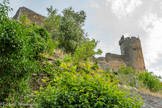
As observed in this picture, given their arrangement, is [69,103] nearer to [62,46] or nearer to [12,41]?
[12,41]

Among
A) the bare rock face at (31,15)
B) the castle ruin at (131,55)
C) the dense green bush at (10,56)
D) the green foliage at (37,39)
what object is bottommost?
the dense green bush at (10,56)

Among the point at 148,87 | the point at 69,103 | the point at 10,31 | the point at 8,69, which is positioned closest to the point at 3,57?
the point at 8,69

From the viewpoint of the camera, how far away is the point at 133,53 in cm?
2400

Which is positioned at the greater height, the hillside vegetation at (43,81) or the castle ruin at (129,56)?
the castle ruin at (129,56)

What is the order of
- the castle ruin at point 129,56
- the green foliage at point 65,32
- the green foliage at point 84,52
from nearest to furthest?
the green foliage at point 84,52, the green foliage at point 65,32, the castle ruin at point 129,56

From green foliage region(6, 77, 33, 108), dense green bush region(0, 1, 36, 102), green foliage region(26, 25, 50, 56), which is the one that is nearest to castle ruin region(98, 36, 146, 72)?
green foliage region(26, 25, 50, 56)

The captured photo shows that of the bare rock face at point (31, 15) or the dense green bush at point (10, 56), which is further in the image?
the bare rock face at point (31, 15)

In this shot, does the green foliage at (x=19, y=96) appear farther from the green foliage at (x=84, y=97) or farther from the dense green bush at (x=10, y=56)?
the green foliage at (x=84, y=97)

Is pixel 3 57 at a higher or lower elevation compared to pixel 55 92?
higher

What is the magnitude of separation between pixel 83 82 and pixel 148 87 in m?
7.63

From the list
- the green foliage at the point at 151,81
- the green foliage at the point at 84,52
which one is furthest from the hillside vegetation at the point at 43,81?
the green foliage at the point at 151,81

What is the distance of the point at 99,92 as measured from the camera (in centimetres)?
222

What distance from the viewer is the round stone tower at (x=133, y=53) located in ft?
76.6

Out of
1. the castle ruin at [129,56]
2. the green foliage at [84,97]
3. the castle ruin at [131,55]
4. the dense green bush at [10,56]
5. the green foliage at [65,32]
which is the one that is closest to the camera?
the green foliage at [84,97]
